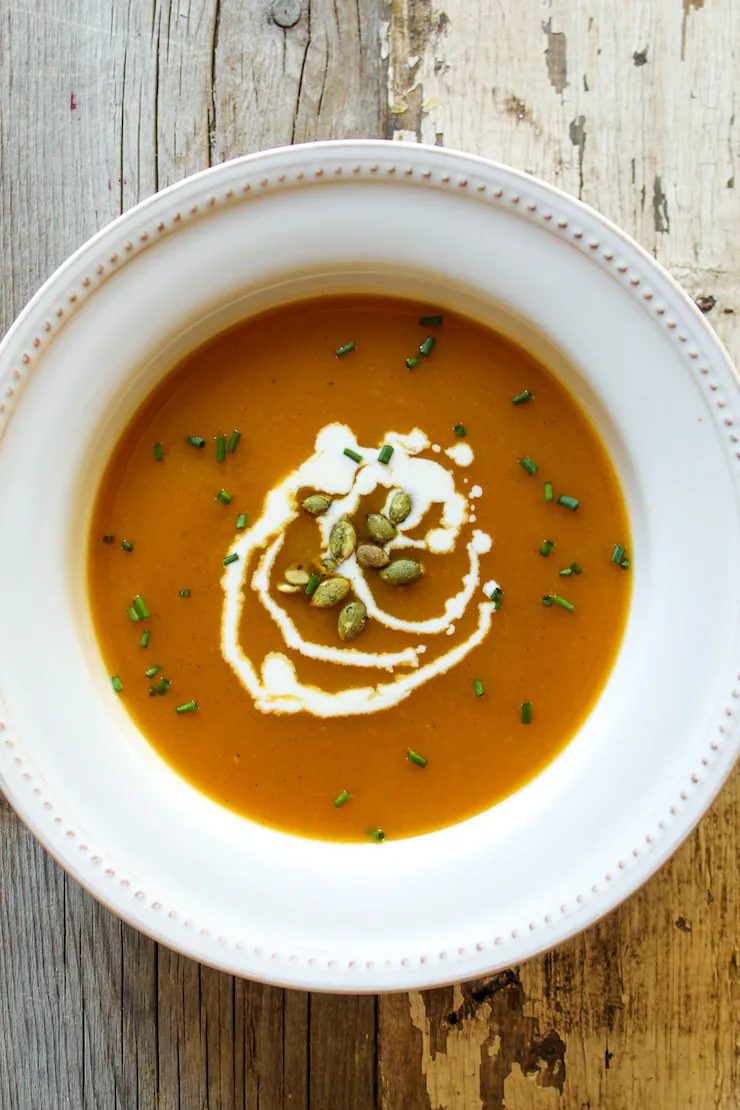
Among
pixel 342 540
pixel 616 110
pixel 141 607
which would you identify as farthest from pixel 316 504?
pixel 616 110

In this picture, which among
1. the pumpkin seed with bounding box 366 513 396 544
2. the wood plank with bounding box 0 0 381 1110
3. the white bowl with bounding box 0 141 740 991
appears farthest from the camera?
the wood plank with bounding box 0 0 381 1110

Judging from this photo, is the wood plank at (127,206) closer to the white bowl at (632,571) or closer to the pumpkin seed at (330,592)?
the white bowl at (632,571)

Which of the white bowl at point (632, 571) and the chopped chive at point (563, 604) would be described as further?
the chopped chive at point (563, 604)

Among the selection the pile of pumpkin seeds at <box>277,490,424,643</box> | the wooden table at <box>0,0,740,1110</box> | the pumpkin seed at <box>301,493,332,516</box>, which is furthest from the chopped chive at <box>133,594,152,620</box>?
the wooden table at <box>0,0,740,1110</box>

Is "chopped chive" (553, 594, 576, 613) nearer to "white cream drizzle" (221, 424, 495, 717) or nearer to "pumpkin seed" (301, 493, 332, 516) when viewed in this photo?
"white cream drizzle" (221, 424, 495, 717)

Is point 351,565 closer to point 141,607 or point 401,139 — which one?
point 141,607

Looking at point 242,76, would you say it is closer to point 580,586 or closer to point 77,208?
point 77,208

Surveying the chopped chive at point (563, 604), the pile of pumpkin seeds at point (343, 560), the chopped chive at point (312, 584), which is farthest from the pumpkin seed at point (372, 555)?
the chopped chive at point (563, 604)
